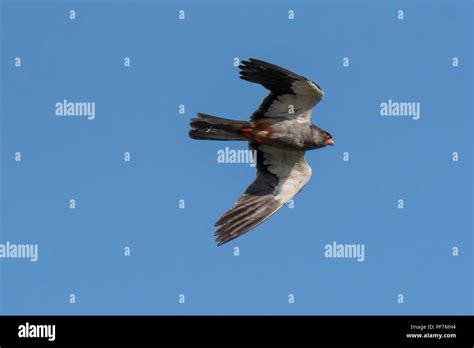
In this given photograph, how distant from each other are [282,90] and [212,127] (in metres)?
1.61

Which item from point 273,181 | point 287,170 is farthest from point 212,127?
point 287,170

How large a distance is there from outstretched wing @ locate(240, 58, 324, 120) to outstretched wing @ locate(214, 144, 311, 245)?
3.44ft

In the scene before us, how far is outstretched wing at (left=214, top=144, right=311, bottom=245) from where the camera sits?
21453mm

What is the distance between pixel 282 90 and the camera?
68.3 feet

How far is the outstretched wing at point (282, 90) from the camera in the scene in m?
20.3

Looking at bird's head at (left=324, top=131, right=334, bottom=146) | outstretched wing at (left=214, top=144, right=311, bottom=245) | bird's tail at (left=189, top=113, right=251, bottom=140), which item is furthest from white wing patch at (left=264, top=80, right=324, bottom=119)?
outstretched wing at (left=214, top=144, right=311, bottom=245)

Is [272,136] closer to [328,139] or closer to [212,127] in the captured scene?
[328,139]

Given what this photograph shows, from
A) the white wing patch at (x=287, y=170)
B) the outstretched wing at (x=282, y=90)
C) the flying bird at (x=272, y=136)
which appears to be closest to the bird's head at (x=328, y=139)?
the flying bird at (x=272, y=136)

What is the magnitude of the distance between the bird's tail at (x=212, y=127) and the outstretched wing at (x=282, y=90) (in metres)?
0.69

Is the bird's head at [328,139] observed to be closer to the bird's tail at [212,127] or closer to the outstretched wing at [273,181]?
the outstretched wing at [273,181]

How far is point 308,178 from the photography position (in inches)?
→ 868

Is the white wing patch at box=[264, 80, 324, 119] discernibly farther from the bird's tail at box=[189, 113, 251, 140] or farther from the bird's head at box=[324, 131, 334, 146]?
the bird's tail at box=[189, 113, 251, 140]
